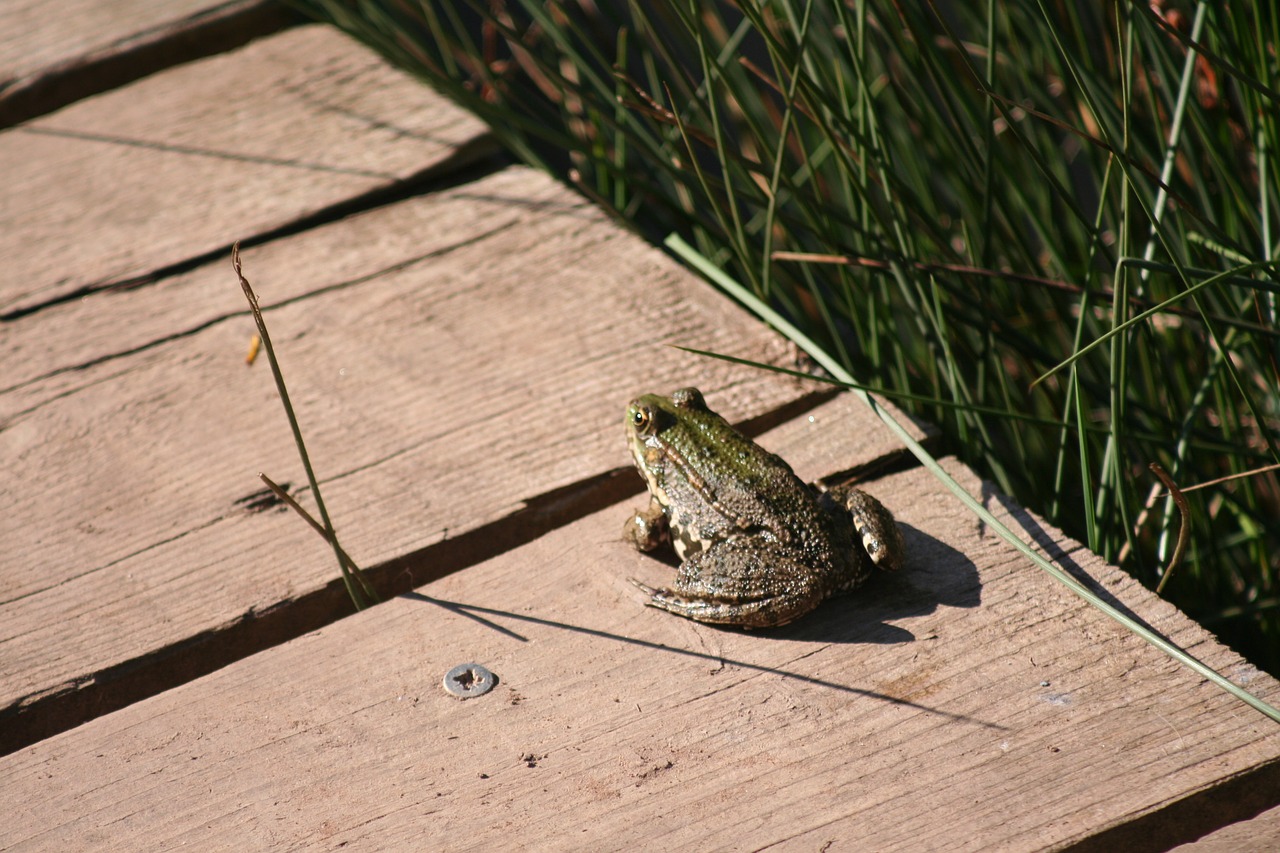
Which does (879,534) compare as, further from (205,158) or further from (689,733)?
(205,158)

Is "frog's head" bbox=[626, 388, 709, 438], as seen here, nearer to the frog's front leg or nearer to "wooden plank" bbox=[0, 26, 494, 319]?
the frog's front leg

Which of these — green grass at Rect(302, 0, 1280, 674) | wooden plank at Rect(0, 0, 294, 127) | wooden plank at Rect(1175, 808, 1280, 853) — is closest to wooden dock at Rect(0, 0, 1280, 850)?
wooden plank at Rect(1175, 808, 1280, 853)

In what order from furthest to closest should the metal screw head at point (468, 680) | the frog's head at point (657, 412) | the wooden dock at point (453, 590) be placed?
1. the frog's head at point (657, 412)
2. the metal screw head at point (468, 680)
3. the wooden dock at point (453, 590)

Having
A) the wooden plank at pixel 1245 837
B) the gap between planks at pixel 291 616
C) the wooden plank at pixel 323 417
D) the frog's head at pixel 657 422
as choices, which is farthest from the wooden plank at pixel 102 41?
the wooden plank at pixel 1245 837

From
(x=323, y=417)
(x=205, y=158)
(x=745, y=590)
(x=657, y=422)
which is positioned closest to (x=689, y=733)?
(x=745, y=590)

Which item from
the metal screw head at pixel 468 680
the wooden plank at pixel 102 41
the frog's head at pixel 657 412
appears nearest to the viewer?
the metal screw head at pixel 468 680

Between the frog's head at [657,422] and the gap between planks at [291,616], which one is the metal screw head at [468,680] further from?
the frog's head at [657,422]

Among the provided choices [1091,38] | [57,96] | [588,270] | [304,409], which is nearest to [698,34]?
[588,270]
